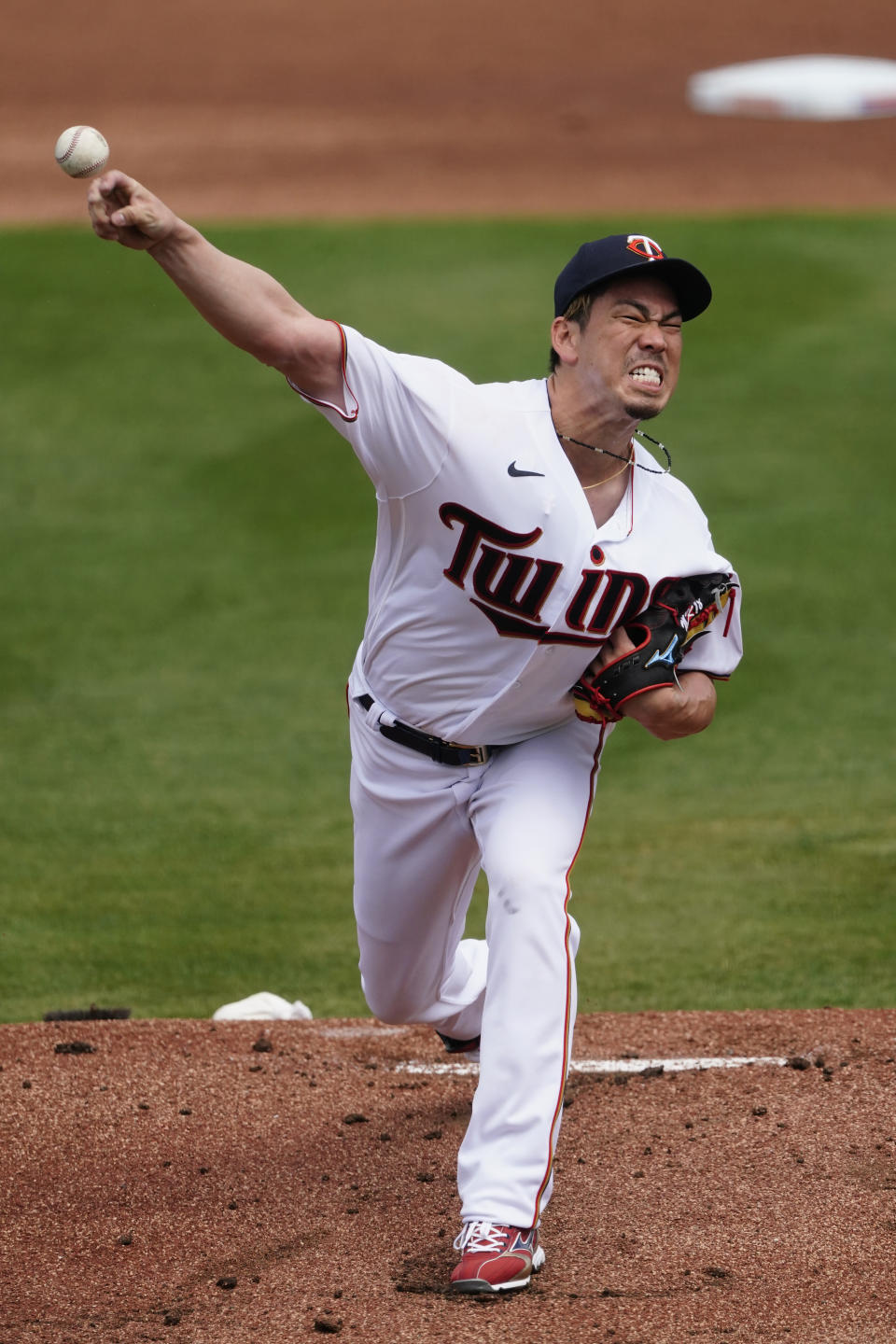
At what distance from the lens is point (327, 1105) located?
16.1ft

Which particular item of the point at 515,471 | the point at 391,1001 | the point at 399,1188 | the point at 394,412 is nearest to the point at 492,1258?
the point at 399,1188

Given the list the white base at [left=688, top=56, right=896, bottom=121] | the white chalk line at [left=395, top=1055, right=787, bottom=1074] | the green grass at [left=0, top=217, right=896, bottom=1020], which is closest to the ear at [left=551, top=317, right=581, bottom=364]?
the white chalk line at [left=395, top=1055, right=787, bottom=1074]

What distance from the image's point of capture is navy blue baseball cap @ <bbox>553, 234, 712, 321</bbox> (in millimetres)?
4113

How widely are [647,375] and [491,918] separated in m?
1.28

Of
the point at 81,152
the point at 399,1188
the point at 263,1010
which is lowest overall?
the point at 399,1188

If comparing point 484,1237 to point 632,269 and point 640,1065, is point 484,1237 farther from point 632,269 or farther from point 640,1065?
point 632,269

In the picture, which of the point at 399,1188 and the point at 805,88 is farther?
the point at 805,88

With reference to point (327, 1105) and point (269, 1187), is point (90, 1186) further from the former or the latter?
point (327, 1105)

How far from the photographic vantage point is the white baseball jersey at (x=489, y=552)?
3.92 meters

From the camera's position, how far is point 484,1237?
12.2 ft

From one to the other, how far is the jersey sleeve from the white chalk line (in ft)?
6.53

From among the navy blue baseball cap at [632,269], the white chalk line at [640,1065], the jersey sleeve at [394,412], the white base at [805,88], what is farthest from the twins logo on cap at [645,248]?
the white base at [805,88]

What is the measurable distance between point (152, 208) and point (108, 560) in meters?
8.09

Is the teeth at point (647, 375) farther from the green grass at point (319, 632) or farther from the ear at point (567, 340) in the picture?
the green grass at point (319, 632)
